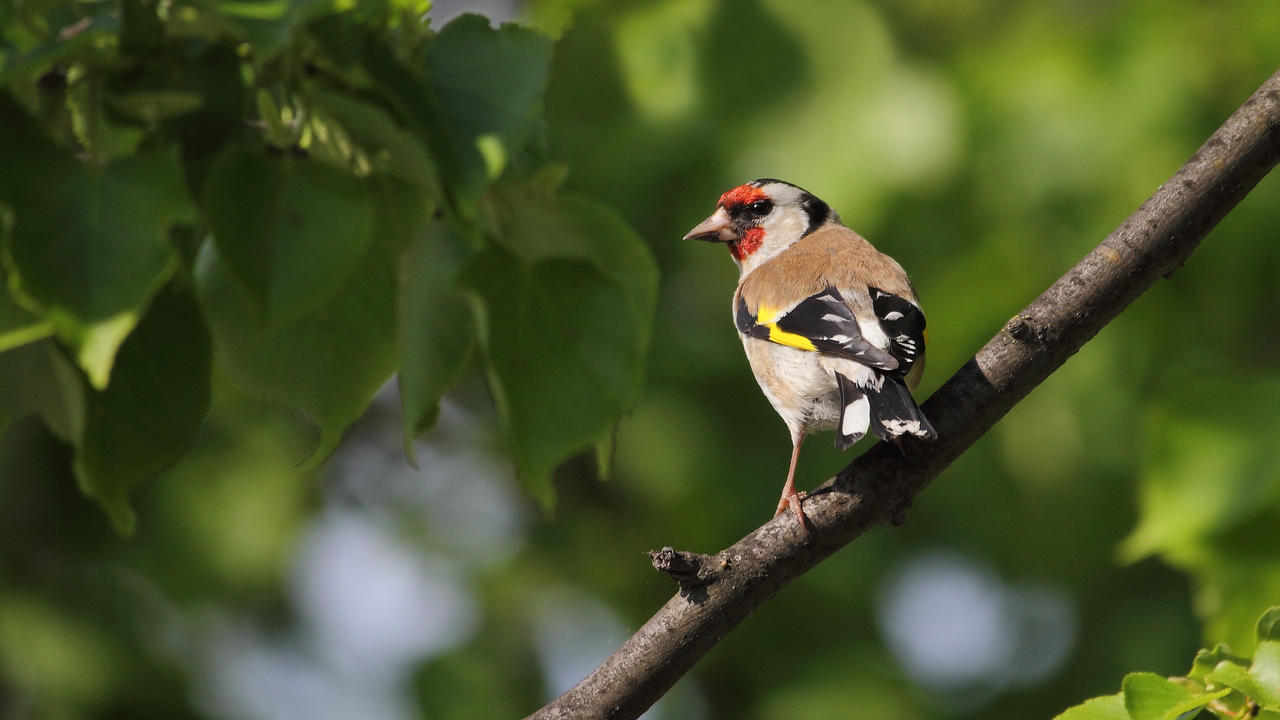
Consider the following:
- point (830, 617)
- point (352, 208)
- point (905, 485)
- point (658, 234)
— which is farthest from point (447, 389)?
point (830, 617)

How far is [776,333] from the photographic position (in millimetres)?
3787

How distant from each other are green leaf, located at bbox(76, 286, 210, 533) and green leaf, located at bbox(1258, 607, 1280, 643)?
1.73 metres

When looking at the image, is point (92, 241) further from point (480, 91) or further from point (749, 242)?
point (749, 242)

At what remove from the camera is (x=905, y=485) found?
2.43 meters

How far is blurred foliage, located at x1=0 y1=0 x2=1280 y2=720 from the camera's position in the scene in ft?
4.45

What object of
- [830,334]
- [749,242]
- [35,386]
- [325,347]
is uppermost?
[325,347]

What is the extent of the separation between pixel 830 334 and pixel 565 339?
2.19 meters

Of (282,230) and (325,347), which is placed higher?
(282,230)

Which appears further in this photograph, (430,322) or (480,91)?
(430,322)

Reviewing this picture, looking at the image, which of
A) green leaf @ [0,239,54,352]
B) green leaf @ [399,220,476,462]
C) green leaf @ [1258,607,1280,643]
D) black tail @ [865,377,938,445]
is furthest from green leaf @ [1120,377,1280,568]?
green leaf @ [0,239,54,352]

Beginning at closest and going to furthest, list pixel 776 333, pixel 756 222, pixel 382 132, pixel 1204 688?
pixel 382 132 → pixel 1204 688 → pixel 776 333 → pixel 756 222

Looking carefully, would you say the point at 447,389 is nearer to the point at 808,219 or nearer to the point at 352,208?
the point at 352,208

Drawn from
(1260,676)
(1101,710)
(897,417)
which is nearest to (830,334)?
(897,417)

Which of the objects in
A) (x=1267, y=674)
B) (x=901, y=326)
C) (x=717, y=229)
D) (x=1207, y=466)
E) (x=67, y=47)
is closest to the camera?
(x=67, y=47)
